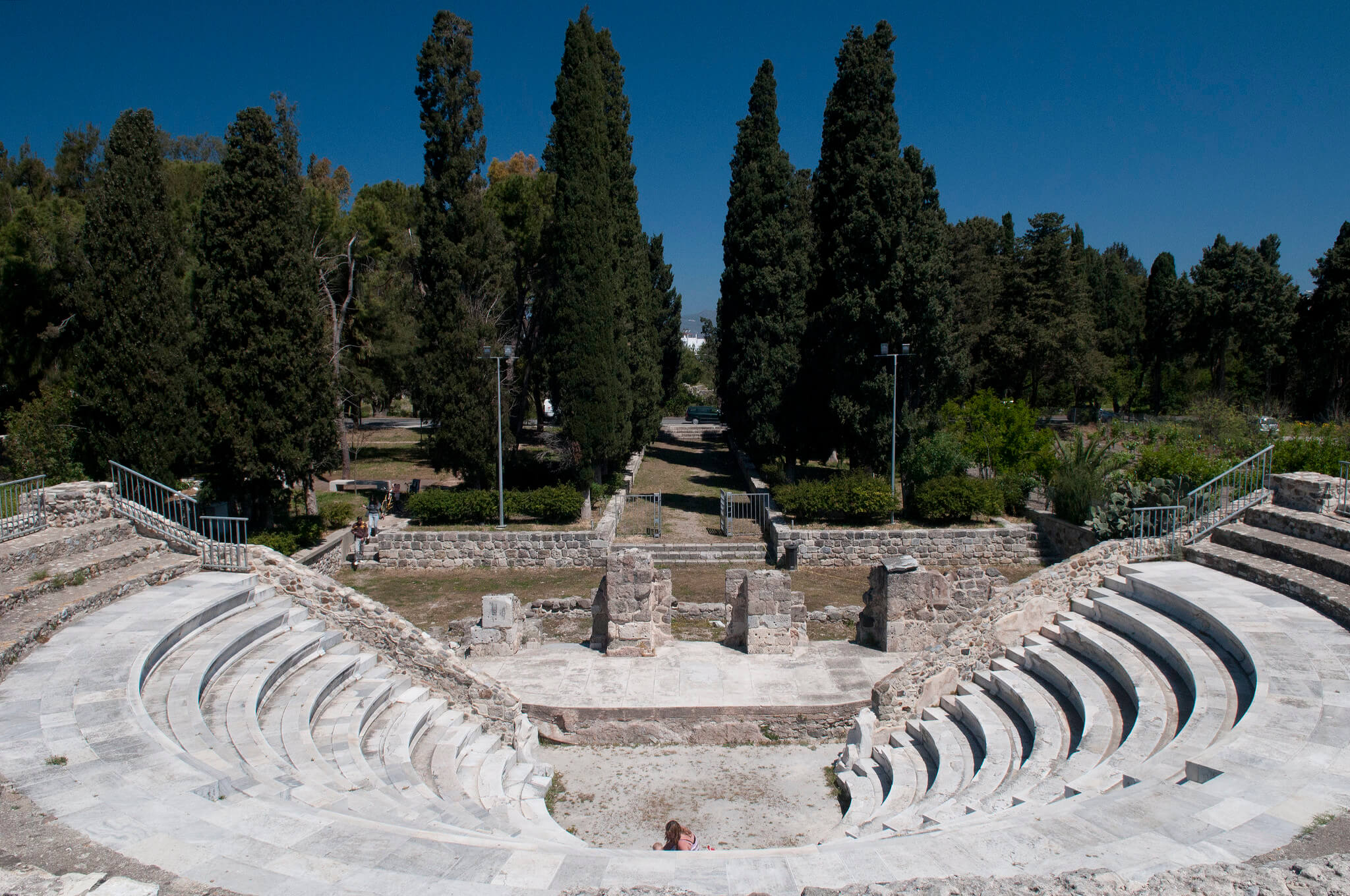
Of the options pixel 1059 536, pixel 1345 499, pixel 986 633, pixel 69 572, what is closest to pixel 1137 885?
pixel 986 633

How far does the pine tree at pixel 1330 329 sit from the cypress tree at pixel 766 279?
75.6 feet

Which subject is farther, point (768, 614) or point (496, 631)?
point (768, 614)

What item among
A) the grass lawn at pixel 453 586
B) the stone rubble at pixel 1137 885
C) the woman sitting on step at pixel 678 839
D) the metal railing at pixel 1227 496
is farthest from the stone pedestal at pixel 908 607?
the stone rubble at pixel 1137 885

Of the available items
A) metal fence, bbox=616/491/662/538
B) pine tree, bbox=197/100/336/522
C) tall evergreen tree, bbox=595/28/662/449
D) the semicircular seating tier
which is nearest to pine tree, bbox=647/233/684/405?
tall evergreen tree, bbox=595/28/662/449

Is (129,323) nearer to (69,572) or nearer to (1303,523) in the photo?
(69,572)

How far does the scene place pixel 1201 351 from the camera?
44.2 meters

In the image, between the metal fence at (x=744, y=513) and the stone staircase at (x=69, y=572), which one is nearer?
the stone staircase at (x=69, y=572)

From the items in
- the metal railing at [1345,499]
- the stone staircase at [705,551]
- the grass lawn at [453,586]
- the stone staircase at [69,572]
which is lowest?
the grass lawn at [453,586]

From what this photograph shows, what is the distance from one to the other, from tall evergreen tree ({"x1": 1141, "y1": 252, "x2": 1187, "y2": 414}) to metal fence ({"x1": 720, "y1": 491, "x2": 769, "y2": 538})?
33689mm

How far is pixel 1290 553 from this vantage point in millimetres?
10844

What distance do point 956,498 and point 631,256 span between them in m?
14.5

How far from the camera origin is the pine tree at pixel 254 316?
54.1 ft

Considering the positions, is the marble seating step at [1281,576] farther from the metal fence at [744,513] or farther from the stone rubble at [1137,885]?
the metal fence at [744,513]

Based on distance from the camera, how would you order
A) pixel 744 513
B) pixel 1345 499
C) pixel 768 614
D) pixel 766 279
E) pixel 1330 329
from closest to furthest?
pixel 768 614, pixel 1345 499, pixel 744 513, pixel 766 279, pixel 1330 329
